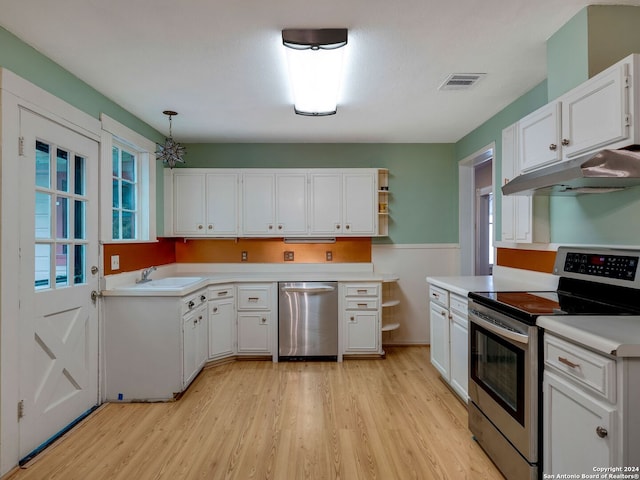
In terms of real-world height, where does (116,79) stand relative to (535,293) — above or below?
above

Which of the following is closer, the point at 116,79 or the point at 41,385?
the point at 41,385

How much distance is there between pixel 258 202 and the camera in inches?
157

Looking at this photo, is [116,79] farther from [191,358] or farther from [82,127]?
[191,358]

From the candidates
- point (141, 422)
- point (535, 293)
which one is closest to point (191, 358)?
point (141, 422)

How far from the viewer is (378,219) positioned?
412 cm

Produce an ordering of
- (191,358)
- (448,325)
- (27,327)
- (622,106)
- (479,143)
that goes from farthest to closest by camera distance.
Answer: (479,143)
(191,358)
(448,325)
(27,327)
(622,106)

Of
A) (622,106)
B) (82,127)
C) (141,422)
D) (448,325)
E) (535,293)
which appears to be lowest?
(141,422)

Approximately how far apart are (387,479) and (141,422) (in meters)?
1.76

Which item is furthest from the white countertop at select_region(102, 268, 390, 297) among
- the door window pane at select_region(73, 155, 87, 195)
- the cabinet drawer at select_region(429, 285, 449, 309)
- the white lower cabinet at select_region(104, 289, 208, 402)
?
the door window pane at select_region(73, 155, 87, 195)

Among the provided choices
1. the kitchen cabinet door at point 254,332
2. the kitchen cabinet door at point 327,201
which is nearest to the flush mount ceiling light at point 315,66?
the kitchen cabinet door at point 327,201

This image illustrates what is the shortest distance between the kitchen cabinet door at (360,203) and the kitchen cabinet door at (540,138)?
182 centimetres

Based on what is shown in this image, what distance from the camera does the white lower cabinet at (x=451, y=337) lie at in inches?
101

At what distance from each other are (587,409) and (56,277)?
2.99 m

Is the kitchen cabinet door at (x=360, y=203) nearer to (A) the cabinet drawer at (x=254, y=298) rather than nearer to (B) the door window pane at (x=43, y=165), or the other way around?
(A) the cabinet drawer at (x=254, y=298)
